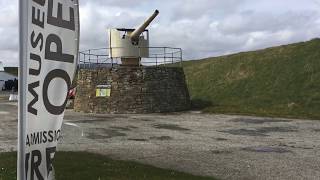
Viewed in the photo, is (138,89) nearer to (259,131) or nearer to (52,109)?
(259,131)

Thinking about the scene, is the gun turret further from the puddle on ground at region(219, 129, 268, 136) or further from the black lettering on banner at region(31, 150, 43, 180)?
the black lettering on banner at region(31, 150, 43, 180)

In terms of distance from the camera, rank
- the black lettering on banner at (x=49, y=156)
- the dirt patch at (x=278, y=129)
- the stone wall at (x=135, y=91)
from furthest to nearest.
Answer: the stone wall at (x=135, y=91), the dirt patch at (x=278, y=129), the black lettering on banner at (x=49, y=156)

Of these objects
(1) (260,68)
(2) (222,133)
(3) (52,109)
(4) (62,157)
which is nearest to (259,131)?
(2) (222,133)

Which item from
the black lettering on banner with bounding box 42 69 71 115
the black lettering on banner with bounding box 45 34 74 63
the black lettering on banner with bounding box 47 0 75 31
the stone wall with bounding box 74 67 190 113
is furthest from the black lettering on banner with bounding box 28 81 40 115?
the stone wall with bounding box 74 67 190 113

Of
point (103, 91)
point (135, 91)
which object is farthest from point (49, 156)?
point (103, 91)

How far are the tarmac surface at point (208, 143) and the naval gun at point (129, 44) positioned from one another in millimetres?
6689

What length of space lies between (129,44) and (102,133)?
1384 centimetres

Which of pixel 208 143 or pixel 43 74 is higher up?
pixel 43 74

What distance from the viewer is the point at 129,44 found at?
3434cm

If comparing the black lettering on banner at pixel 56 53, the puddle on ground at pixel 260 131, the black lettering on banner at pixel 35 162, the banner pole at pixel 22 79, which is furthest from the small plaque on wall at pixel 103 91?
the banner pole at pixel 22 79

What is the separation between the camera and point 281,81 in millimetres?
42031

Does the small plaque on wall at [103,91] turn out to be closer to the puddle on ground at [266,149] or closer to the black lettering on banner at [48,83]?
the puddle on ground at [266,149]

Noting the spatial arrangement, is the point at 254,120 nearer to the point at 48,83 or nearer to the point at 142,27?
the point at 142,27

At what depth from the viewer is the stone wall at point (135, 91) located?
110ft
